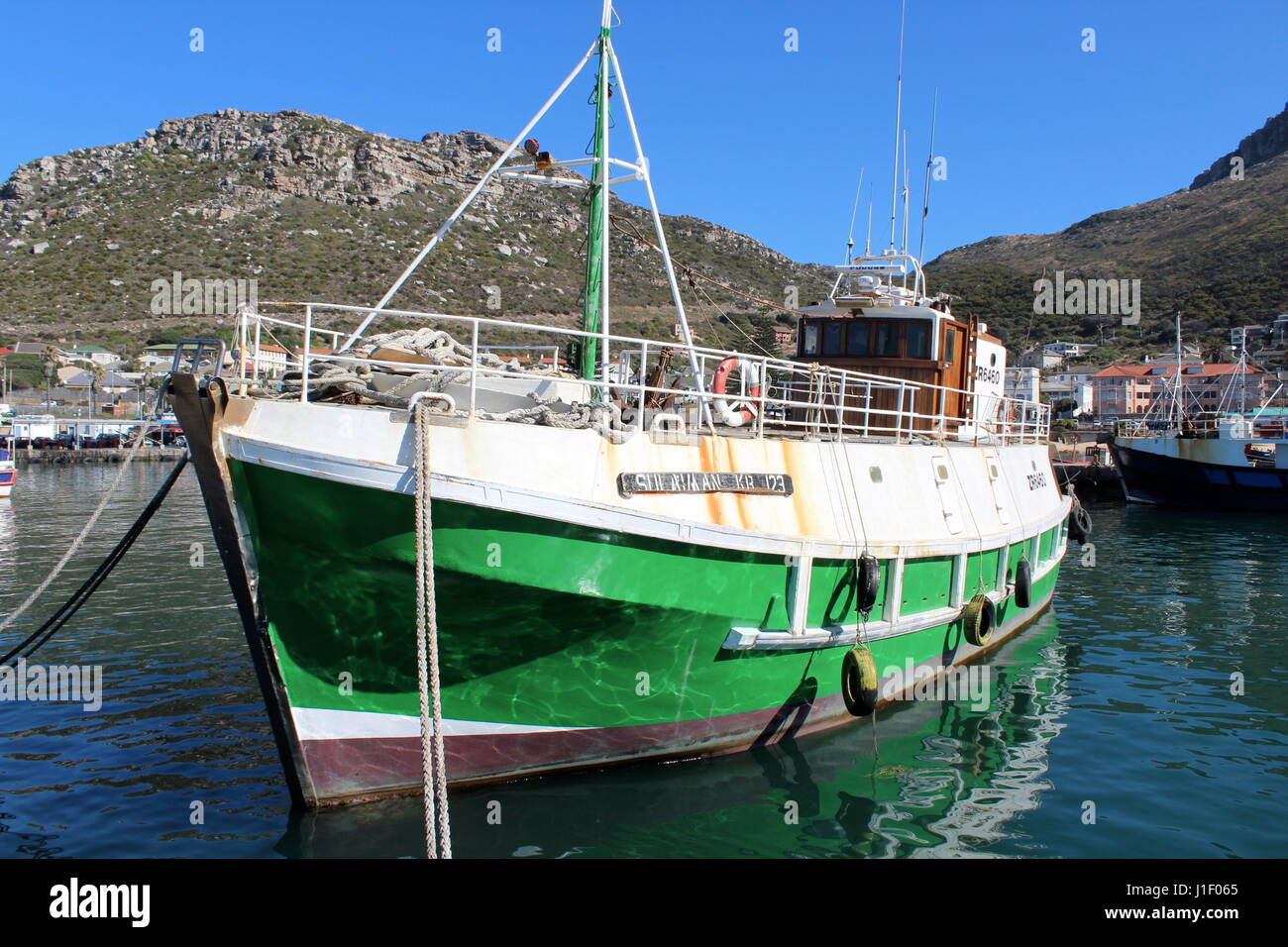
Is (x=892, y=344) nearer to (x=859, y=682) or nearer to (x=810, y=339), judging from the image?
(x=810, y=339)

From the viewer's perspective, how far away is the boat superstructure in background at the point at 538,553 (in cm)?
670

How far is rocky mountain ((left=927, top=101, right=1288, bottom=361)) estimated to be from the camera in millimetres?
89312

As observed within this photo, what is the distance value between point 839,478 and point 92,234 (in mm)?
93559

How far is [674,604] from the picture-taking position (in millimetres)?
7680

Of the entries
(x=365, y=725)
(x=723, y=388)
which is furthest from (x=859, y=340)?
(x=365, y=725)

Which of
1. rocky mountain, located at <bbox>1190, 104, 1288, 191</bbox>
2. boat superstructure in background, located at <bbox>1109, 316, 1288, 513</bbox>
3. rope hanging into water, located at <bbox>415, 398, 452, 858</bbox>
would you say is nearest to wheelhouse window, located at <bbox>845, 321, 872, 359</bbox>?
rope hanging into water, located at <bbox>415, 398, 452, 858</bbox>

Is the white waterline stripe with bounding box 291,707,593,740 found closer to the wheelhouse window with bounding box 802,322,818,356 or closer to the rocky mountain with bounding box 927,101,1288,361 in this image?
the wheelhouse window with bounding box 802,322,818,356

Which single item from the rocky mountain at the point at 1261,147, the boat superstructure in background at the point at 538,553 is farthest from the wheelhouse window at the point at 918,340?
the rocky mountain at the point at 1261,147

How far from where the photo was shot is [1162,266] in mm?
101625

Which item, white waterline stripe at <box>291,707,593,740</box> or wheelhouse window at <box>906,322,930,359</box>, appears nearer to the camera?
white waterline stripe at <box>291,707,593,740</box>

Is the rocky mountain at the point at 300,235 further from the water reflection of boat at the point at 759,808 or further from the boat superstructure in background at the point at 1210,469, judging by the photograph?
the water reflection of boat at the point at 759,808

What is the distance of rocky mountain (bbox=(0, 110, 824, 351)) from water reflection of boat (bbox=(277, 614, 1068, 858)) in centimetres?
4805
